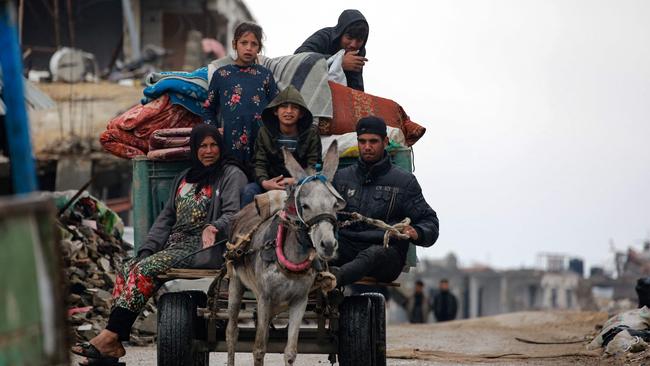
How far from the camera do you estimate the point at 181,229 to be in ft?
28.5

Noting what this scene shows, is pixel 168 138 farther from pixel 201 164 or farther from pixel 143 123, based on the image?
pixel 201 164

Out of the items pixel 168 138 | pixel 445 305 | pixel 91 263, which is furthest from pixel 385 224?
pixel 445 305

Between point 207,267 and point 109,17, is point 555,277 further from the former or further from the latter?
point 207,267

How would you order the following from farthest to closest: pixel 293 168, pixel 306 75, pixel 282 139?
pixel 306 75 → pixel 282 139 → pixel 293 168

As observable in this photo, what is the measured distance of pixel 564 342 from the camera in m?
16.1

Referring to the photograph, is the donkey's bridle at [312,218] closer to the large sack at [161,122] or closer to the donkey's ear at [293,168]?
the donkey's ear at [293,168]

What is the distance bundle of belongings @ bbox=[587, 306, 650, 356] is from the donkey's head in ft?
20.4

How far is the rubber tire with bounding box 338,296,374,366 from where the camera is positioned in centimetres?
804

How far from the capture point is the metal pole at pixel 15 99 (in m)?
3.78

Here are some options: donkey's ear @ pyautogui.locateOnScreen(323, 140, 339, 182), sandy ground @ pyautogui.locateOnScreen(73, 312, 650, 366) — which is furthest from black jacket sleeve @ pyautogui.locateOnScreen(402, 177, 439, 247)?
sandy ground @ pyautogui.locateOnScreen(73, 312, 650, 366)

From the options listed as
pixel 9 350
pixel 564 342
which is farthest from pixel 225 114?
pixel 564 342

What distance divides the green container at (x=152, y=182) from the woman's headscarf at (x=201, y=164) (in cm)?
40

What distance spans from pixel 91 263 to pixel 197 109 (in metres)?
7.00

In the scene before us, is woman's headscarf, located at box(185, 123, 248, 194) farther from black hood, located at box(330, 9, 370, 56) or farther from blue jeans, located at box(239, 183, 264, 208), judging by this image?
black hood, located at box(330, 9, 370, 56)
